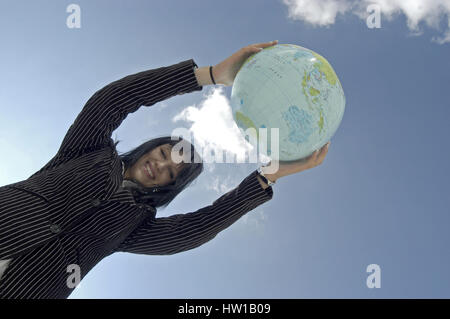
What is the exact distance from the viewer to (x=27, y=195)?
2.32m

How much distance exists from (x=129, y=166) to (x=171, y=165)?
38 cm

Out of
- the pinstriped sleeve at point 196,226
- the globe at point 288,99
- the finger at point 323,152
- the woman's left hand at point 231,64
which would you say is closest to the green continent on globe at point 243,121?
the globe at point 288,99

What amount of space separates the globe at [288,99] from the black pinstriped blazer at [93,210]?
1.38 feet

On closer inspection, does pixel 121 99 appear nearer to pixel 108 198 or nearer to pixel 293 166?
pixel 108 198

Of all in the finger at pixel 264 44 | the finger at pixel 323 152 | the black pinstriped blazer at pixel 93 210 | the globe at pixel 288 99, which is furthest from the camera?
the finger at pixel 264 44

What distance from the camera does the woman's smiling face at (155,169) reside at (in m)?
3.05

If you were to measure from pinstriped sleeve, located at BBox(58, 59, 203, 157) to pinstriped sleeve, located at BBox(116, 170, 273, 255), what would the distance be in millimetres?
866

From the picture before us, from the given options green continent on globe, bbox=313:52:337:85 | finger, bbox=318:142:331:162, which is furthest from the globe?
finger, bbox=318:142:331:162

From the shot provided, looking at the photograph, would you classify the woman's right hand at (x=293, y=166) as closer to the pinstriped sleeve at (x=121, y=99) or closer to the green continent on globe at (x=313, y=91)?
the green continent on globe at (x=313, y=91)

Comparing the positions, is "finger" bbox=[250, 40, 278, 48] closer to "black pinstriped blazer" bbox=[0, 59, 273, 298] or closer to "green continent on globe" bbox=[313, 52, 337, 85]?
"green continent on globe" bbox=[313, 52, 337, 85]

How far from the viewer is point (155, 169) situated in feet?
10.1

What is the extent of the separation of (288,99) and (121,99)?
1.37 meters

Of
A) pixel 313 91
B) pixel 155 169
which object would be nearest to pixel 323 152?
pixel 313 91
